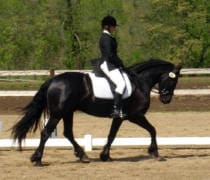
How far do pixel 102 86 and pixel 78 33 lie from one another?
88.0 feet

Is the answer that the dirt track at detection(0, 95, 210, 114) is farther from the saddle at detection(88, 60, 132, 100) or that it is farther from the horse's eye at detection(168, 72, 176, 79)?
the horse's eye at detection(168, 72, 176, 79)

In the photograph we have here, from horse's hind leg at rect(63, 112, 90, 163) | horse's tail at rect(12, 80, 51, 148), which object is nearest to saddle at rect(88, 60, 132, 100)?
horse's hind leg at rect(63, 112, 90, 163)

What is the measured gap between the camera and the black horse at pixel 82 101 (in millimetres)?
8625

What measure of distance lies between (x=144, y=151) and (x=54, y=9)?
25.6 metres

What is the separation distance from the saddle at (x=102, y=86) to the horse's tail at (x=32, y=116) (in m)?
0.71

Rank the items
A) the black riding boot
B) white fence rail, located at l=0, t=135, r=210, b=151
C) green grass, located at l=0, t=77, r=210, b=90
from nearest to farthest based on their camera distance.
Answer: the black riding boot < white fence rail, located at l=0, t=135, r=210, b=151 < green grass, located at l=0, t=77, r=210, b=90

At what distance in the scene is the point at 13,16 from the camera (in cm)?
3788

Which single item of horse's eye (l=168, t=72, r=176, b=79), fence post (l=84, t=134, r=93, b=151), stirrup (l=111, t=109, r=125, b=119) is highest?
horse's eye (l=168, t=72, r=176, b=79)

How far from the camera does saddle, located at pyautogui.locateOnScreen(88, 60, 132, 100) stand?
881 centimetres

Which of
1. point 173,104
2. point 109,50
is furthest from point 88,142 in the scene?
point 173,104

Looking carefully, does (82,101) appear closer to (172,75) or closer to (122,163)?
(122,163)

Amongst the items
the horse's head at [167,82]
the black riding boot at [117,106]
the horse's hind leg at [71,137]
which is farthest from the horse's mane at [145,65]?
the horse's hind leg at [71,137]

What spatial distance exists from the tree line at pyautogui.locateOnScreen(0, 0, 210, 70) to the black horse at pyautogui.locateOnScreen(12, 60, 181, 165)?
24863mm

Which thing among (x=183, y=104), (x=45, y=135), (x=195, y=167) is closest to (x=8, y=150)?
(x=45, y=135)
